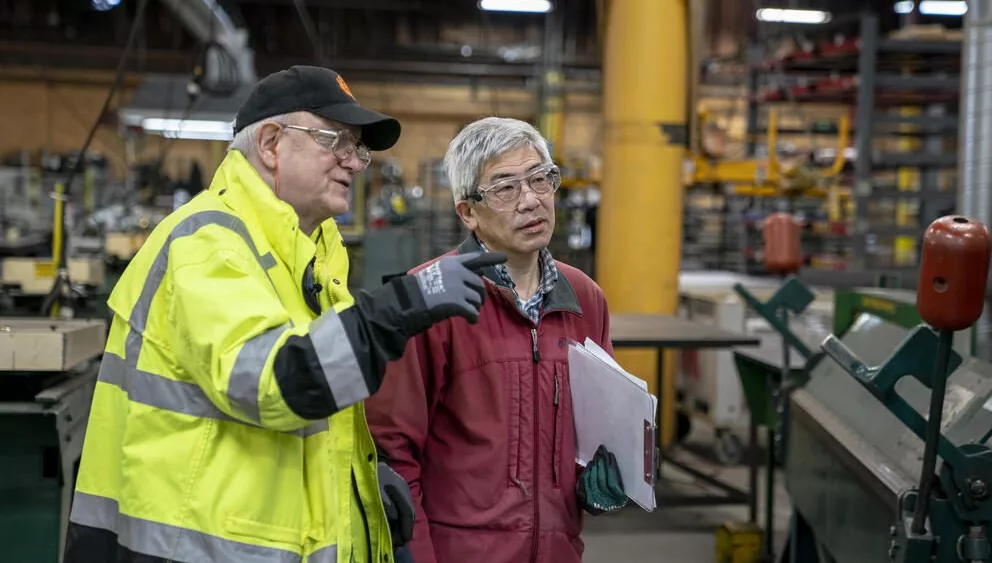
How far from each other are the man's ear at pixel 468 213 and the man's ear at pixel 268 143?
0.42 metres

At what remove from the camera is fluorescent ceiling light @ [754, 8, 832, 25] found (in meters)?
10.6

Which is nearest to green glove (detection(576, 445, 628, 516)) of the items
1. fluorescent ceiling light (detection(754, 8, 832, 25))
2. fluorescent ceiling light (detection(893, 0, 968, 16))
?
fluorescent ceiling light (detection(754, 8, 832, 25))

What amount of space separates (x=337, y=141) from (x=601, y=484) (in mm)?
740

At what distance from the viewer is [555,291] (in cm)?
164

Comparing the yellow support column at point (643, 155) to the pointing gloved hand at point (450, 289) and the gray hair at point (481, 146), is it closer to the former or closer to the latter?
the gray hair at point (481, 146)

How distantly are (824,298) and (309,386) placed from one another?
15.2 feet

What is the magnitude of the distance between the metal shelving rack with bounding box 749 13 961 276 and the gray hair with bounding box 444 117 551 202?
483 cm

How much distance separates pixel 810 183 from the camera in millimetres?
6199

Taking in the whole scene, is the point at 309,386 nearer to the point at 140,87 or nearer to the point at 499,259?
the point at 499,259

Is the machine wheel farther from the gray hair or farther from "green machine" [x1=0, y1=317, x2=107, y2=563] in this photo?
the gray hair

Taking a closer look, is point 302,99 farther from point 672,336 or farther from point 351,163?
point 672,336

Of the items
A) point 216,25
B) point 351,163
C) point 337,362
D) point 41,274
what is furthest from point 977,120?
point 216,25

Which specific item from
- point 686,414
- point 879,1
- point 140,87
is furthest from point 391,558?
point 879,1

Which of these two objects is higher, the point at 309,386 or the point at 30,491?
the point at 309,386
